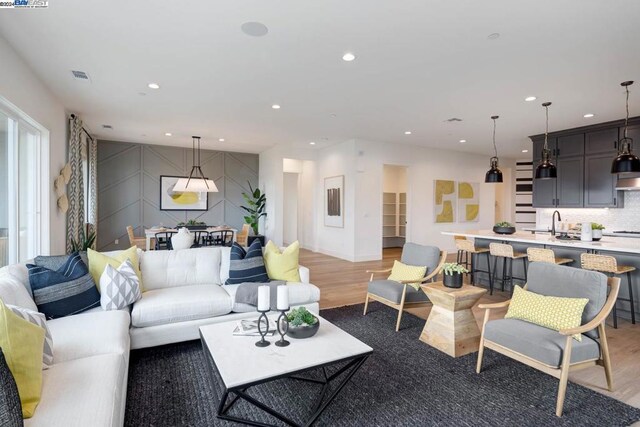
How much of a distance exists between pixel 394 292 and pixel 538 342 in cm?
146

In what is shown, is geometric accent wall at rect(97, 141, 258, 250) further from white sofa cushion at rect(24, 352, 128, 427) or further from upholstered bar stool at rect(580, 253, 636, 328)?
upholstered bar stool at rect(580, 253, 636, 328)

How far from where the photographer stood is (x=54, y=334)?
2195mm

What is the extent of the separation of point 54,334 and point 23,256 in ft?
Result: 8.83

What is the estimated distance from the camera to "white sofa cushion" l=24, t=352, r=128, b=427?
138 cm

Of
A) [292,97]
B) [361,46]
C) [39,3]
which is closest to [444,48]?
[361,46]

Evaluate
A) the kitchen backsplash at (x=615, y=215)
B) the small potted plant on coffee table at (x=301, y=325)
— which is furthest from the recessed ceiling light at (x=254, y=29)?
the kitchen backsplash at (x=615, y=215)

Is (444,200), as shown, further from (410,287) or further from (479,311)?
(410,287)

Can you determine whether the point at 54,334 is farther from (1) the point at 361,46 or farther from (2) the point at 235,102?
(2) the point at 235,102

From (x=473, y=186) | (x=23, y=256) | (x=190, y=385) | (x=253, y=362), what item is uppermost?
(x=473, y=186)

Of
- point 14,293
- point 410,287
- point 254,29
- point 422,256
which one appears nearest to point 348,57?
point 254,29

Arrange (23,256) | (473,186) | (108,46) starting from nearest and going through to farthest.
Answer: (108,46) → (23,256) → (473,186)

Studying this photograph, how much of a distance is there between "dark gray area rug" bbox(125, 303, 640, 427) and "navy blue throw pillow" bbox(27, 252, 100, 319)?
64 cm

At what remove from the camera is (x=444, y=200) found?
9.10m

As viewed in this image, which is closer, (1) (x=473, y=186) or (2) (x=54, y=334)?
(2) (x=54, y=334)
